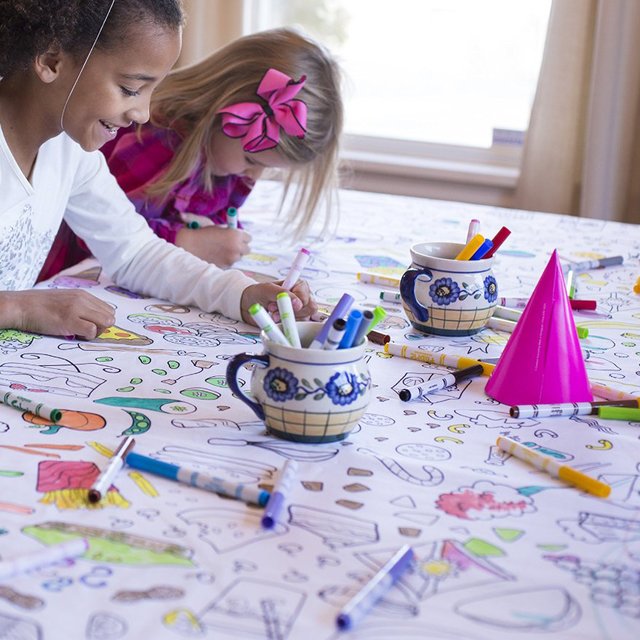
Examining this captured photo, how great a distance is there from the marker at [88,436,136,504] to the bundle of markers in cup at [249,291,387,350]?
135 mm

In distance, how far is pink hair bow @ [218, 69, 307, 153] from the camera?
132cm

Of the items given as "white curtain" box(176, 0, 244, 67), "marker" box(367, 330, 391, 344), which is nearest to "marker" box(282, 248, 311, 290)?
"marker" box(367, 330, 391, 344)

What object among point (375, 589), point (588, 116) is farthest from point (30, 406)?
point (588, 116)

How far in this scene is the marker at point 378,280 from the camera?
1202mm

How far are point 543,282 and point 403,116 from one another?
2.17 metres

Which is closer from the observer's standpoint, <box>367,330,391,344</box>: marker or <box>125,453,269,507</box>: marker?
<box>125,453,269,507</box>: marker

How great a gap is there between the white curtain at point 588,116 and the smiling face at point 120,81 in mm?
1780

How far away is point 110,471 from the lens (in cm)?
60

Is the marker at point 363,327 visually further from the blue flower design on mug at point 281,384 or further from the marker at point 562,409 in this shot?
the marker at point 562,409

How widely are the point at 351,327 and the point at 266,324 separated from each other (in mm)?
66

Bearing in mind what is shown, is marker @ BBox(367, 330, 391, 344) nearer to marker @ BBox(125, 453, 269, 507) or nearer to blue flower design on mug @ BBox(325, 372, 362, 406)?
blue flower design on mug @ BBox(325, 372, 362, 406)

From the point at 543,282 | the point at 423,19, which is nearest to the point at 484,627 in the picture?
A: the point at 543,282

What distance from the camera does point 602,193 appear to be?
8.33 ft

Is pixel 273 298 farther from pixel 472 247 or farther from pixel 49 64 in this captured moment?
pixel 49 64
